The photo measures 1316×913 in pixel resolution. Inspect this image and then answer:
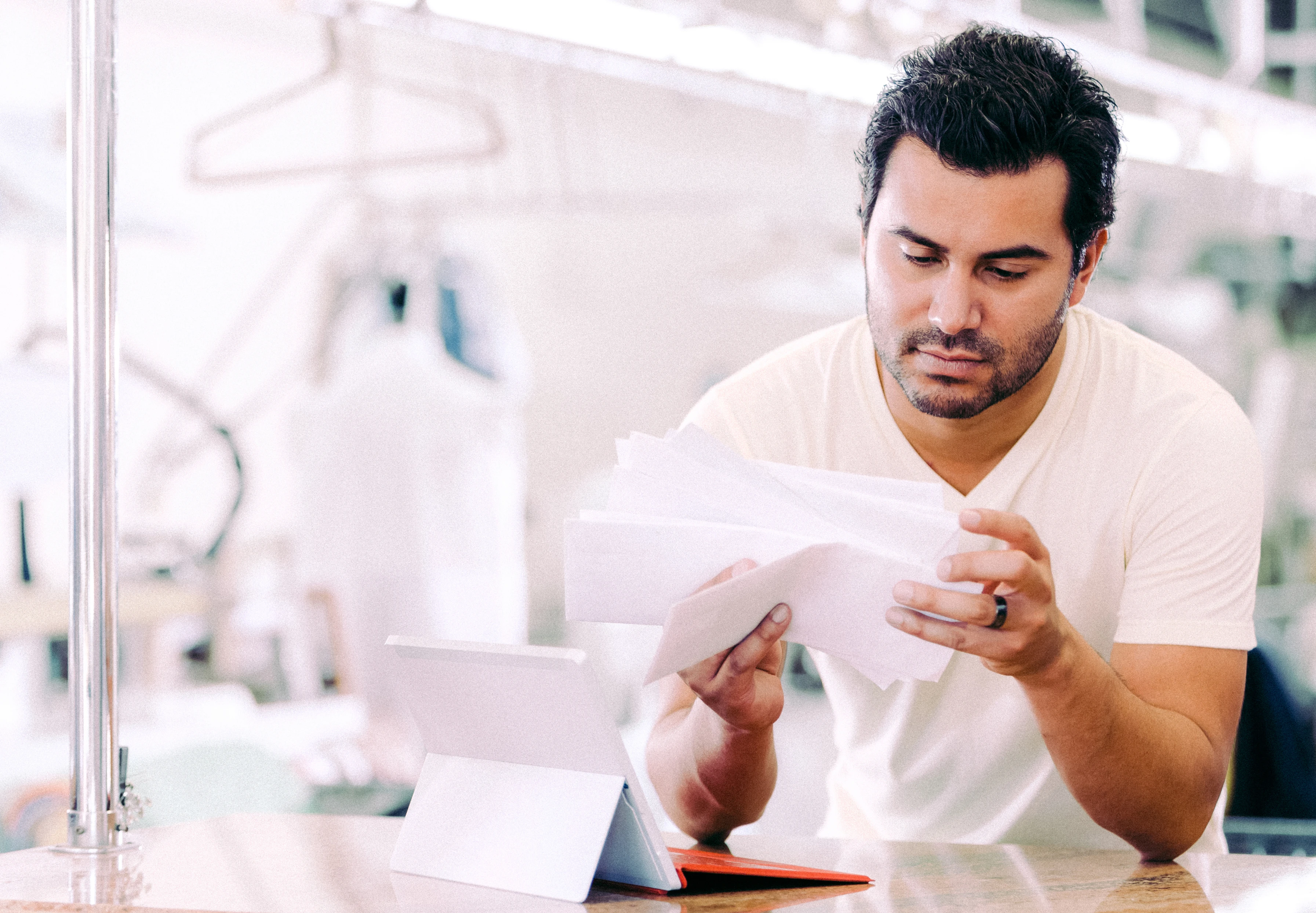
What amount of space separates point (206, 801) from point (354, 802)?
29.5 inches

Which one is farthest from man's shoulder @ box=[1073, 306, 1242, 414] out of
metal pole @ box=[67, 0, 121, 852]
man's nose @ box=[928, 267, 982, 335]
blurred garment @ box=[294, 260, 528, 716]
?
blurred garment @ box=[294, 260, 528, 716]

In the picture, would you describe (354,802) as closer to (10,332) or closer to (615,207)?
(10,332)

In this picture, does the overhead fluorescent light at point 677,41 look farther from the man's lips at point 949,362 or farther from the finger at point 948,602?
the finger at point 948,602

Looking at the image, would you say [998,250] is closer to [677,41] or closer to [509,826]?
[509,826]

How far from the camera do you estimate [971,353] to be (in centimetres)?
121

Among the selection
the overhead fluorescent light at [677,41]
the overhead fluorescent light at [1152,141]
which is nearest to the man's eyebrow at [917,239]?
the overhead fluorescent light at [677,41]

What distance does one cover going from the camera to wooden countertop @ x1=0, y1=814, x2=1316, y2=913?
0.86m

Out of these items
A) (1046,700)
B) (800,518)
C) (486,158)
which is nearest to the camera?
(800,518)

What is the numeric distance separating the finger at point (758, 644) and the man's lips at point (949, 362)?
363mm

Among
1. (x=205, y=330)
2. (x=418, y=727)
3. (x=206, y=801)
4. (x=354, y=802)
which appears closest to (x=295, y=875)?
(x=418, y=727)

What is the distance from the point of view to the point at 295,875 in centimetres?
94

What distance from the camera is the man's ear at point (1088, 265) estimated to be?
52.1 inches

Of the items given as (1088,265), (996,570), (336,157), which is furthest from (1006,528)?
(336,157)

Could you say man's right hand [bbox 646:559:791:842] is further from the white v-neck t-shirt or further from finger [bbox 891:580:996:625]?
the white v-neck t-shirt
